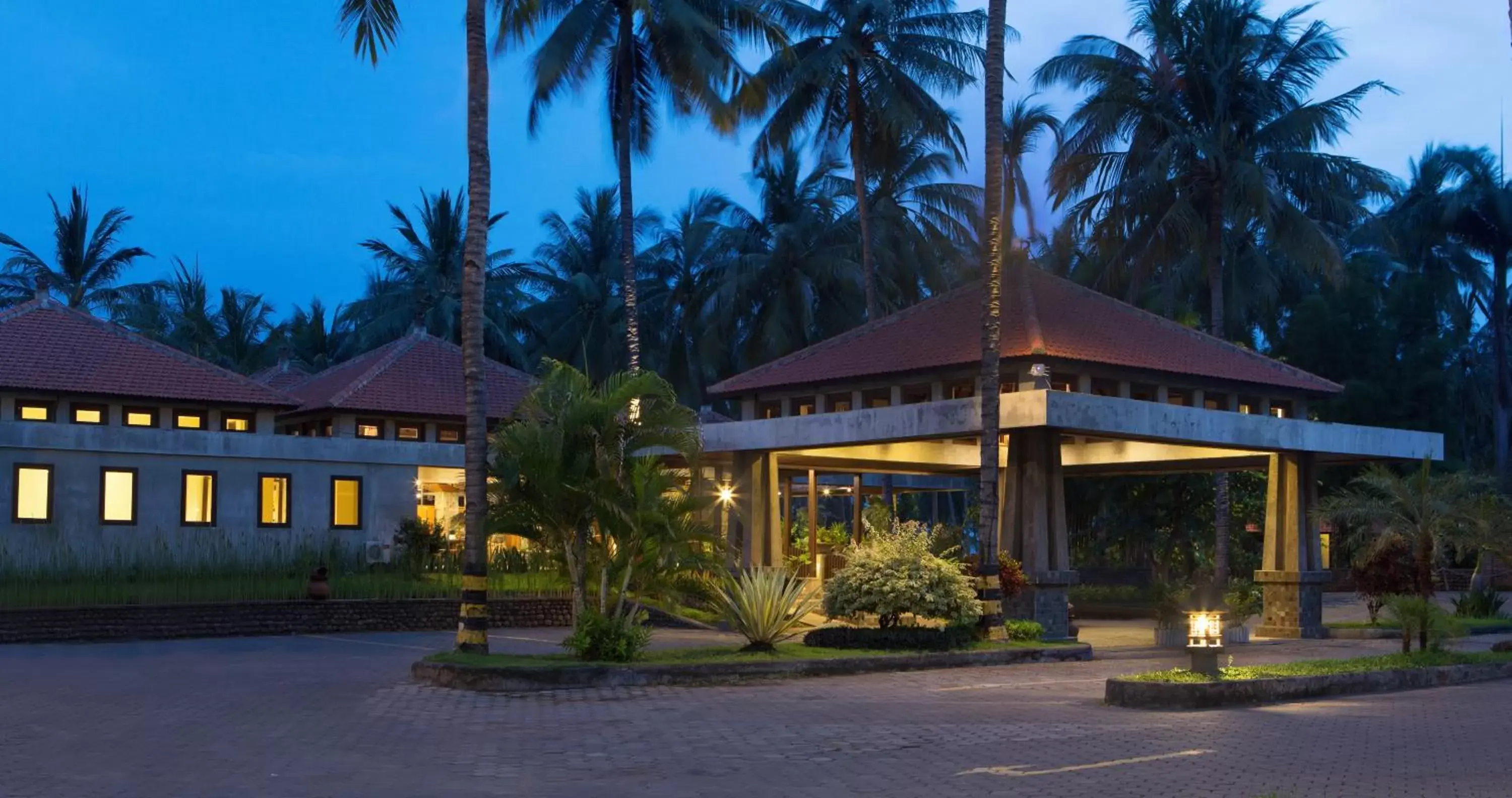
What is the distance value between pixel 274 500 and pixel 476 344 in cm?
1700

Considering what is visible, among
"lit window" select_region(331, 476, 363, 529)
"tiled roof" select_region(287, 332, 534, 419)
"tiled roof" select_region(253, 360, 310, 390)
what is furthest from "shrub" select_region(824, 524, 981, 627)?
"tiled roof" select_region(253, 360, 310, 390)

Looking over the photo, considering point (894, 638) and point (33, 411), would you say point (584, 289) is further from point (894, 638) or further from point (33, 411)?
point (894, 638)

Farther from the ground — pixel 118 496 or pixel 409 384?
pixel 409 384

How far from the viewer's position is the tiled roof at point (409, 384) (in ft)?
121

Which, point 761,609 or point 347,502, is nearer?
point 761,609

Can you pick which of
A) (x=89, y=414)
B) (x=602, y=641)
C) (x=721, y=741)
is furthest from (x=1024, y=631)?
(x=89, y=414)

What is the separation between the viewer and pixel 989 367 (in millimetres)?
22375

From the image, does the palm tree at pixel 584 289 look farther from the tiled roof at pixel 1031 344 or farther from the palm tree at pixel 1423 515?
the palm tree at pixel 1423 515

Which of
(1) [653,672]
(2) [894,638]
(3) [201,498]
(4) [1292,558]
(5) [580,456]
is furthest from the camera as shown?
(3) [201,498]

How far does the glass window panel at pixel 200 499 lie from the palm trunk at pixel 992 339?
18.2 m

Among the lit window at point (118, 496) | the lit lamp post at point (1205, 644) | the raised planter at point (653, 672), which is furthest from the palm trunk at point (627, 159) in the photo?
the lit lamp post at point (1205, 644)

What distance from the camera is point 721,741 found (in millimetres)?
12781

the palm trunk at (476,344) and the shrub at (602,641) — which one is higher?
the palm trunk at (476,344)

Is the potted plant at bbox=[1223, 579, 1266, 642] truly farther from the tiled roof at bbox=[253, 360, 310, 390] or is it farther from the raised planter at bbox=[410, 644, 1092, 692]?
the tiled roof at bbox=[253, 360, 310, 390]
